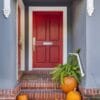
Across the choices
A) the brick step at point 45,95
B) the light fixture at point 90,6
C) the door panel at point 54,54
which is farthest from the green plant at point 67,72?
the door panel at point 54,54

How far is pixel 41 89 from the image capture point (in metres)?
7.16

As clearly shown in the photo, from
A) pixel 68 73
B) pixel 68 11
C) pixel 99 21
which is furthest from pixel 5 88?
pixel 68 11

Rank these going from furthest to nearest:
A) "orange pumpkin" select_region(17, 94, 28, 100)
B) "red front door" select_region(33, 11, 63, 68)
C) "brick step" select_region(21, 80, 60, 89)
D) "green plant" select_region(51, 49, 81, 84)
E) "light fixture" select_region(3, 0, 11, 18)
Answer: "red front door" select_region(33, 11, 63, 68)
"brick step" select_region(21, 80, 60, 89)
"green plant" select_region(51, 49, 81, 84)
"orange pumpkin" select_region(17, 94, 28, 100)
"light fixture" select_region(3, 0, 11, 18)

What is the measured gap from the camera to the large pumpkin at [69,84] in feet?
21.7

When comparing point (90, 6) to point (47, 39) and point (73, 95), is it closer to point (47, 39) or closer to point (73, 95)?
point (73, 95)

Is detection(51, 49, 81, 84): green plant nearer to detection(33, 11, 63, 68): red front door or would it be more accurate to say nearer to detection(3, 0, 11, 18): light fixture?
detection(3, 0, 11, 18): light fixture

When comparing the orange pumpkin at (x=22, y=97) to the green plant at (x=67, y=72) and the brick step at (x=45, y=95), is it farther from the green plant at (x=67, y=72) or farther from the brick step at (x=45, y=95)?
the green plant at (x=67, y=72)

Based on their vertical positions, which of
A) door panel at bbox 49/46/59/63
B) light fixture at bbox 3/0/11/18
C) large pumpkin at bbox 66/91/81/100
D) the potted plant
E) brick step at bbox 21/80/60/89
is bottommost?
large pumpkin at bbox 66/91/81/100

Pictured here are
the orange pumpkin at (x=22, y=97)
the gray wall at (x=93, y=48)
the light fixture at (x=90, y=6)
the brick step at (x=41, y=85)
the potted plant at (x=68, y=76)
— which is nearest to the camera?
the light fixture at (x=90, y=6)

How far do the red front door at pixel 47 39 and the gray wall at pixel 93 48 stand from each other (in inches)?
125

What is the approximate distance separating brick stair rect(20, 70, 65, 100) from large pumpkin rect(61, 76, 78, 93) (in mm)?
343

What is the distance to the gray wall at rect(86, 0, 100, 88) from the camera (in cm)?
620

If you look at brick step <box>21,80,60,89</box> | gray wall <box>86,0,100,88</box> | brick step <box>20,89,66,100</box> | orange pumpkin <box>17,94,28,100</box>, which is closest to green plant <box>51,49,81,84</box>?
brick step <box>21,80,60,89</box>

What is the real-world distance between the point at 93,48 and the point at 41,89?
1831mm
